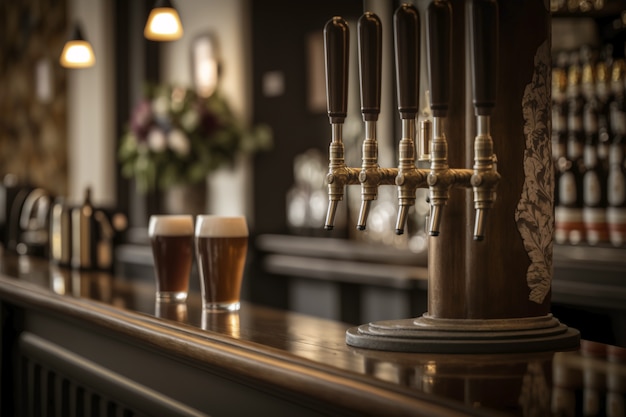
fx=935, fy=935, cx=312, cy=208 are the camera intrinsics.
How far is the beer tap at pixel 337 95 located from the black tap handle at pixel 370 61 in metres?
0.03

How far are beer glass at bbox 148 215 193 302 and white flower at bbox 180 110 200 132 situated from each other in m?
4.32

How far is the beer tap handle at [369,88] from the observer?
1241 millimetres

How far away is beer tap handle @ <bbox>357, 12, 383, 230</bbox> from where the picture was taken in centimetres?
124

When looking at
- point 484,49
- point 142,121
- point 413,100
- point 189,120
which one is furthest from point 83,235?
Result: point 142,121

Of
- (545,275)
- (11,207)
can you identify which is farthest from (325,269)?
(545,275)

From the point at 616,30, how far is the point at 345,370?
101 inches

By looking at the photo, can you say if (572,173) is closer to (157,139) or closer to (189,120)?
(189,120)

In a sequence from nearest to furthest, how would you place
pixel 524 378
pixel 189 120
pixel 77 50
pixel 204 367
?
1. pixel 524 378
2. pixel 204 367
3. pixel 77 50
4. pixel 189 120

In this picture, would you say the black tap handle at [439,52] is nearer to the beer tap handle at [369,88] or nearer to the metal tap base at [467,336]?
the beer tap handle at [369,88]

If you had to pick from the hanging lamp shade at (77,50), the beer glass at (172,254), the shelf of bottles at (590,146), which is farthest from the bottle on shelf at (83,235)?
the shelf of bottles at (590,146)

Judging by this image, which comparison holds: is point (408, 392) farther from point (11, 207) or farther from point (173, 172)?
point (173, 172)

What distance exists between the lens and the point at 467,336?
1241 millimetres

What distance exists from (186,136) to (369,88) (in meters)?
5.14

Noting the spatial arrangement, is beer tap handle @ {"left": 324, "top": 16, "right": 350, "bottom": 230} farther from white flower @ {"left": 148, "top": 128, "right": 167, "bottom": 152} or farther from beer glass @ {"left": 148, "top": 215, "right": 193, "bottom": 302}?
white flower @ {"left": 148, "top": 128, "right": 167, "bottom": 152}
